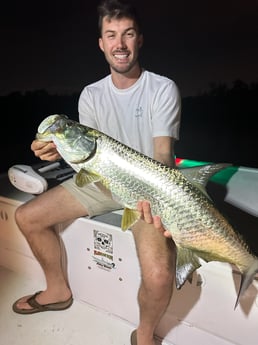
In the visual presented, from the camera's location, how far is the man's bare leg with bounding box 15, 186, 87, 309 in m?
1.48

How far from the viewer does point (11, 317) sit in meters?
1.59

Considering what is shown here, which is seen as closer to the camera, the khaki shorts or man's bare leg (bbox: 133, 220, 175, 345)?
man's bare leg (bbox: 133, 220, 175, 345)

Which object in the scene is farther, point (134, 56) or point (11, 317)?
point (11, 317)

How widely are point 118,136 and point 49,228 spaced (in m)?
0.56

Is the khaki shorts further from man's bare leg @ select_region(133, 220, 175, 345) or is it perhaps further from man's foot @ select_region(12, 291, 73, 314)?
man's foot @ select_region(12, 291, 73, 314)

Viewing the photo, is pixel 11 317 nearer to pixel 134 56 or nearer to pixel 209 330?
pixel 209 330

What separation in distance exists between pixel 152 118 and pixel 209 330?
2.95ft

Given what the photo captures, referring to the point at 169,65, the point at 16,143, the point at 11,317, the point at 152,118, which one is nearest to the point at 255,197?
the point at 152,118

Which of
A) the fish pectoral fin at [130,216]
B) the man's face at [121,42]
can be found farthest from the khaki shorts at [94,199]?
the man's face at [121,42]

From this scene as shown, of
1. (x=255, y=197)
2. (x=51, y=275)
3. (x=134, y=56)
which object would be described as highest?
(x=134, y=56)

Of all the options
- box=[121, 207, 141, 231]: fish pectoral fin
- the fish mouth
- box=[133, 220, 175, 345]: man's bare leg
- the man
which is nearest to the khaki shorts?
the man

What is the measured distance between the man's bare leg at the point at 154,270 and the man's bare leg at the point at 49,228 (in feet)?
1.28

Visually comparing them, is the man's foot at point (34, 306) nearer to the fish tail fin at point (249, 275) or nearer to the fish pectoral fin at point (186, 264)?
the fish pectoral fin at point (186, 264)

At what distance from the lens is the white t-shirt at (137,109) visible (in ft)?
4.48
